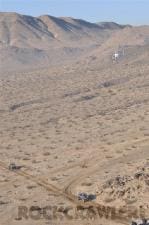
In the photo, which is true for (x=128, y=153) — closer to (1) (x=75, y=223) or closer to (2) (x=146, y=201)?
(2) (x=146, y=201)

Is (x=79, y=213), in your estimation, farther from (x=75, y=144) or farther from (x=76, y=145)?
(x=75, y=144)

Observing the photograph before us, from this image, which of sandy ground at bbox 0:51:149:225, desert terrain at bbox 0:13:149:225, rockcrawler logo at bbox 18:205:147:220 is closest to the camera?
rockcrawler logo at bbox 18:205:147:220

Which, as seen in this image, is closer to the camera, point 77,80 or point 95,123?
point 95,123

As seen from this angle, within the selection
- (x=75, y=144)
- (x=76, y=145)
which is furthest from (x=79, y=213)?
(x=75, y=144)

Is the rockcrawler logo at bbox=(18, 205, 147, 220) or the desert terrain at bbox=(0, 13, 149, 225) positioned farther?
the desert terrain at bbox=(0, 13, 149, 225)

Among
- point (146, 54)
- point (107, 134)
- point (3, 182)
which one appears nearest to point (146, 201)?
point (3, 182)
